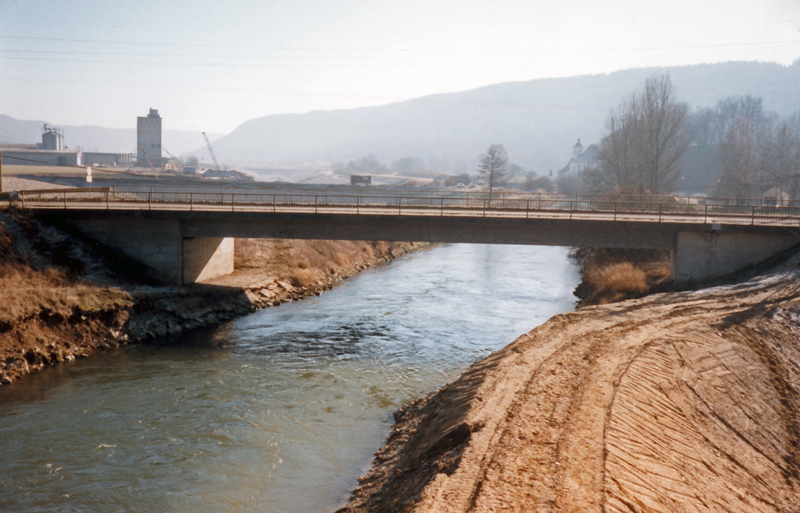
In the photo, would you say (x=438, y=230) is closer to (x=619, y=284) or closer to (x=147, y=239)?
(x=619, y=284)

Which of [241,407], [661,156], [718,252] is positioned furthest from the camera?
[661,156]

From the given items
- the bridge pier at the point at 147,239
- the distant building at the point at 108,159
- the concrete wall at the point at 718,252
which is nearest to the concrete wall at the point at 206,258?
the bridge pier at the point at 147,239

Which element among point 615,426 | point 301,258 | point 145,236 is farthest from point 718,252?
point 145,236

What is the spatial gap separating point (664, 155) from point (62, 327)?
74658mm

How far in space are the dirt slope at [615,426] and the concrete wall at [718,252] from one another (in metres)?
8.68

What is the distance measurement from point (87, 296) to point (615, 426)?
24206mm

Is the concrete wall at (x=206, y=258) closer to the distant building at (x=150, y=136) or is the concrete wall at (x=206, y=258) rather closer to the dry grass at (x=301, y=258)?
the dry grass at (x=301, y=258)

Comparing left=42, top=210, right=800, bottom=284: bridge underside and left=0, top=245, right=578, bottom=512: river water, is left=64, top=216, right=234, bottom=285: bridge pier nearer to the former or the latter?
left=42, top=210, right=800, bottom=284: bridge underside

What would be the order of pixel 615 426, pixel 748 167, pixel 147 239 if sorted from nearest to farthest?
pixel 615 426
pixel 147 239
pixel 748 167

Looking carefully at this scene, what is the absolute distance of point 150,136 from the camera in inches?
6949

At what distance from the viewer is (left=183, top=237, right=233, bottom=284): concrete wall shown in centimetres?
3538

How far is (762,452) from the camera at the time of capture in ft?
48.6

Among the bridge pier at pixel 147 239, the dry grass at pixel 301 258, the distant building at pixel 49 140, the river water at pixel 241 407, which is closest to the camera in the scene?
the river water at pixel 241 407

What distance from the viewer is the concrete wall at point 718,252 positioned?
31.9m
